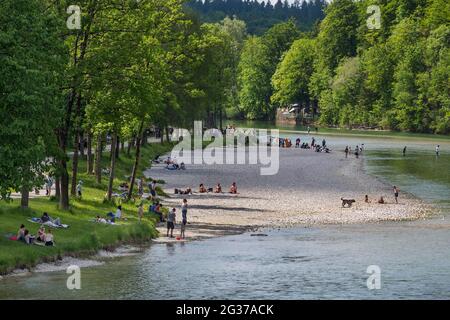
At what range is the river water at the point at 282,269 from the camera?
33.2 meters

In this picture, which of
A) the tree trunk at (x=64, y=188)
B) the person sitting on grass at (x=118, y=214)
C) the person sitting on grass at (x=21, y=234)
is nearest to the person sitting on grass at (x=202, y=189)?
the person sitting on grass at (x=118, y=214)

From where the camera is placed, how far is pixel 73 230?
136ft

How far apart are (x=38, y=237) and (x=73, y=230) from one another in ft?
14.0

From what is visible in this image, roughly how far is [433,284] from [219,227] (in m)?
17.8

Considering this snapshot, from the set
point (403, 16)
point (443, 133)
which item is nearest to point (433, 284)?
point (443, 133)

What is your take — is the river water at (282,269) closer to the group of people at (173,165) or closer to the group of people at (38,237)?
the group of people at (38,237)

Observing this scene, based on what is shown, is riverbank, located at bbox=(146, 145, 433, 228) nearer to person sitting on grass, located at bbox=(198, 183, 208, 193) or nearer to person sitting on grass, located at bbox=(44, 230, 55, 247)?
person sitting on grass, located at bbox=(198, 183, 208, 193)
